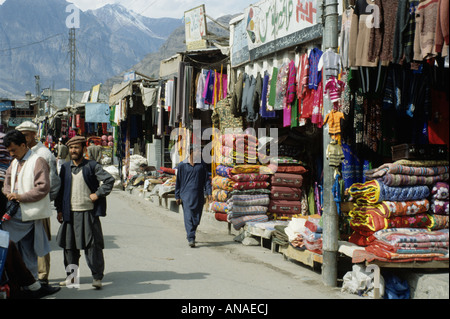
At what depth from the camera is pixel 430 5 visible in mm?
4906

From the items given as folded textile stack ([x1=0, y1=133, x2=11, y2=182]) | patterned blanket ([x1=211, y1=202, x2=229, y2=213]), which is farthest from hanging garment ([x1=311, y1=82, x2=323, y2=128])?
folded textile stack ([x1=0, y1=133, x2=11, y2=182])

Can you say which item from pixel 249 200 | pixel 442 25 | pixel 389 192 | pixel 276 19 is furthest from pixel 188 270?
pixel 276 19

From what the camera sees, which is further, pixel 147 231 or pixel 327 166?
pixel 147 231

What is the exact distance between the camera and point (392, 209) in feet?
20.4

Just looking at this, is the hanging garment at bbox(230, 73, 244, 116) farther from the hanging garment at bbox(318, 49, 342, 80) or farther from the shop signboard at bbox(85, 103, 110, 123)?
the shop signboard at bbox(85, 103, 110, 123)

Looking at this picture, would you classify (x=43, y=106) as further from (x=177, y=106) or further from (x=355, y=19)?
(x=355, y=19)

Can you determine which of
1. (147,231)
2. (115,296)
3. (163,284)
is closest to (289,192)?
(147,231)

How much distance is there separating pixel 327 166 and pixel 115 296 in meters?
2.94

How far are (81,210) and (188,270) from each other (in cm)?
197

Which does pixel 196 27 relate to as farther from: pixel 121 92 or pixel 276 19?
pixel 276 19

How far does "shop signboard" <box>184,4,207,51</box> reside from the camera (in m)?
16.8

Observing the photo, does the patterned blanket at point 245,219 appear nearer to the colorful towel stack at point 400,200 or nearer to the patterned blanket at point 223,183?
the patterned blanket at point 223,183

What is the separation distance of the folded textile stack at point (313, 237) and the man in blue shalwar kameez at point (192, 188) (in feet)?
9.19

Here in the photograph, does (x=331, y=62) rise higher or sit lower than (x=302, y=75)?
lower
